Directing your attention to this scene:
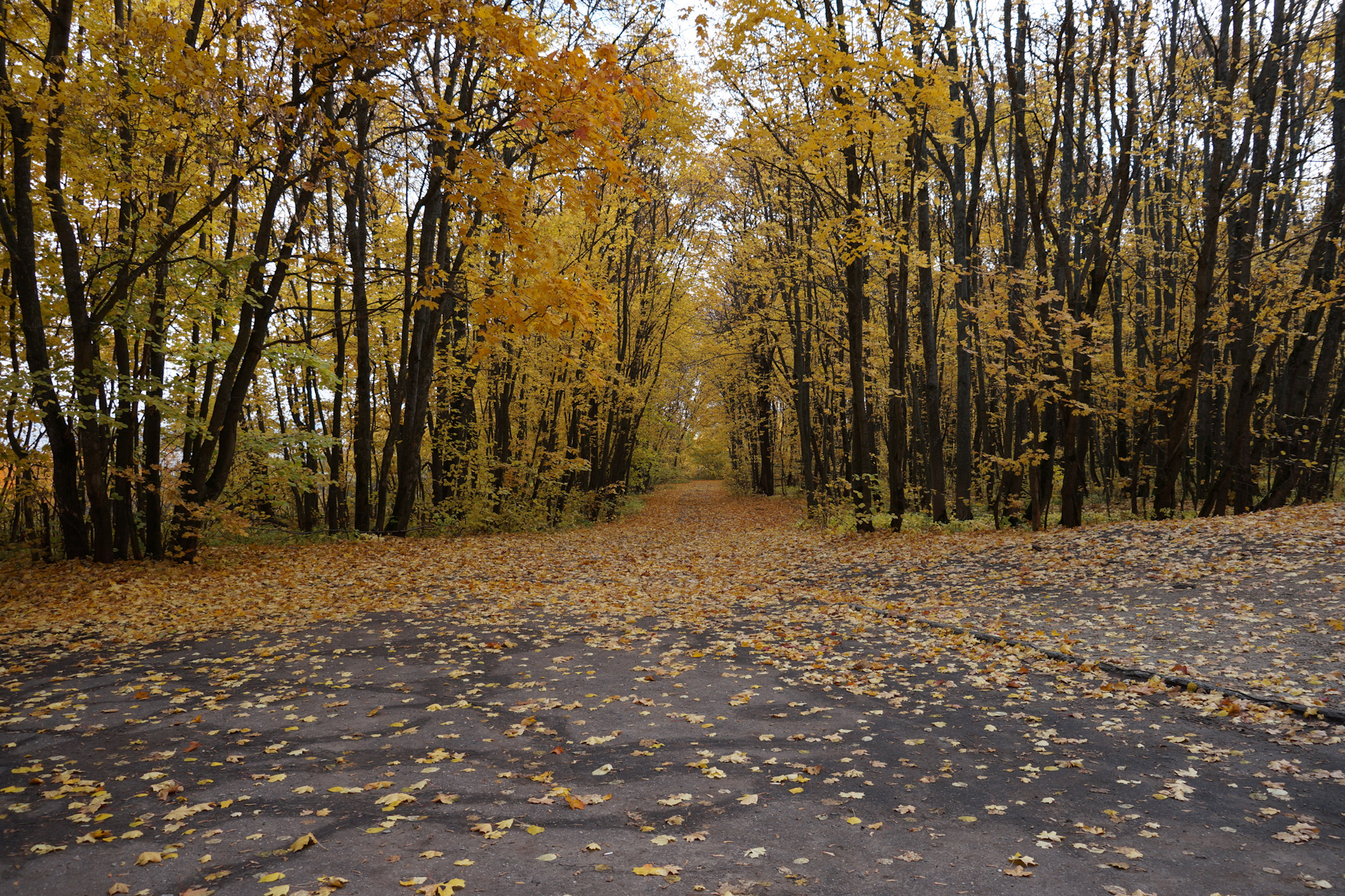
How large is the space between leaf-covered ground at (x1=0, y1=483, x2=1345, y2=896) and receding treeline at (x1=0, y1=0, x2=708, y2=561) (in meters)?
2.59

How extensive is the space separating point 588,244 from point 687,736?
61.0 feet

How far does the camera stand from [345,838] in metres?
3.42

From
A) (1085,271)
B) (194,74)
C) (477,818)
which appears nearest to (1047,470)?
(1085,271)

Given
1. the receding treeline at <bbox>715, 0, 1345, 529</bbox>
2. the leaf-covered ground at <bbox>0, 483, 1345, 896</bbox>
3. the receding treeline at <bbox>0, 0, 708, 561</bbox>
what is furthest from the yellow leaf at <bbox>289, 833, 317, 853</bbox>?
the receding treeline at <bbox>715, 0, 1345, 529</bbox>

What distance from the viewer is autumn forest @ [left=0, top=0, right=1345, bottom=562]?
8086 millimetres

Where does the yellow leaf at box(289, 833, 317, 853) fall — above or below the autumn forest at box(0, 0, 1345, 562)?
below

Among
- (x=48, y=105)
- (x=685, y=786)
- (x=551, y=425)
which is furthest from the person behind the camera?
(x=551, y=425)

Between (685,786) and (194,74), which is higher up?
(194,74)

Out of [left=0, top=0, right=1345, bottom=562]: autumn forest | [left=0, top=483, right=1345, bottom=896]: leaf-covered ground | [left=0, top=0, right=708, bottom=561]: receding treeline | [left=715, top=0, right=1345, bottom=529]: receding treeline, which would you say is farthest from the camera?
[left=715, top=0, right=1345, bottom=529]: receding treeline

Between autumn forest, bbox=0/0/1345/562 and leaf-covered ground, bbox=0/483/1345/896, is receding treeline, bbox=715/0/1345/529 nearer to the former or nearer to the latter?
autumn forest, bbox=0/0/1345/562

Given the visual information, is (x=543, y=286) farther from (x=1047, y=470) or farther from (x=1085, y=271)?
(x=1085, y=271)

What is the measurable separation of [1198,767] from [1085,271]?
50.0 ft

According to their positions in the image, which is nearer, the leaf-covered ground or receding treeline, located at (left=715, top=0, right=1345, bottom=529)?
the leaf-covered ground

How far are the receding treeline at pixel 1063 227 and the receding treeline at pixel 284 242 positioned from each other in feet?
11.4
